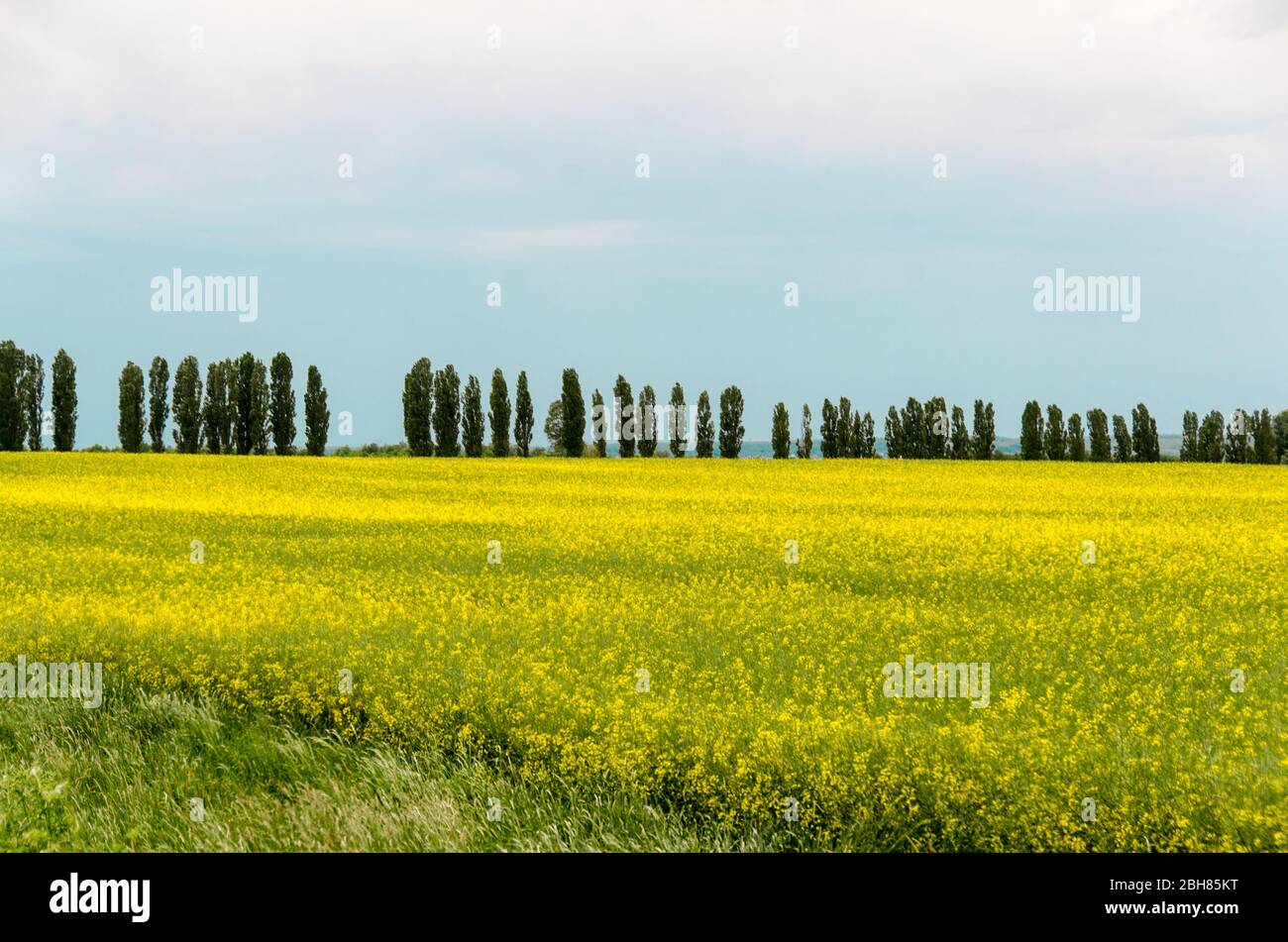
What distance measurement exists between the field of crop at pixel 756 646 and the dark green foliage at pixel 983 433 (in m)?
50.6

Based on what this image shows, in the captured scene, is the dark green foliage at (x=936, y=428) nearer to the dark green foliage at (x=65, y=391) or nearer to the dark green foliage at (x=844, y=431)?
the dark green foliage at (x=844, y=431)

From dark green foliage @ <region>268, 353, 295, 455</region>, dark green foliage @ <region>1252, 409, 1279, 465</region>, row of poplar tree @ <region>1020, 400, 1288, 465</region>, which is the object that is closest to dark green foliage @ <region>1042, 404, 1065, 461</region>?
row of poplar tree @ <region>1020, 400, 1288, 465</region>

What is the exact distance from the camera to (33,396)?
74.4 metres

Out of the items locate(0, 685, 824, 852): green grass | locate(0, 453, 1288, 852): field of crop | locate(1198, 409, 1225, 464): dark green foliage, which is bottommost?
locate(0, 685, 824, 852): green grass

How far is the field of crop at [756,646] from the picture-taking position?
8.64 metres

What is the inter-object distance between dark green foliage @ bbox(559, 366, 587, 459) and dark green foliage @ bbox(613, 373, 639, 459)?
246 centimetres

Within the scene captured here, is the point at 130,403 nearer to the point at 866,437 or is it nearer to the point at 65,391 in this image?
the point at 65,391

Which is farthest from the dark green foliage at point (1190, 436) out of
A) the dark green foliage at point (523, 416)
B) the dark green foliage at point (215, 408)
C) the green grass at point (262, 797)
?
the green grass at point (262, 797)

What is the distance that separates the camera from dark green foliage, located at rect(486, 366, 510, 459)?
74.6 m
